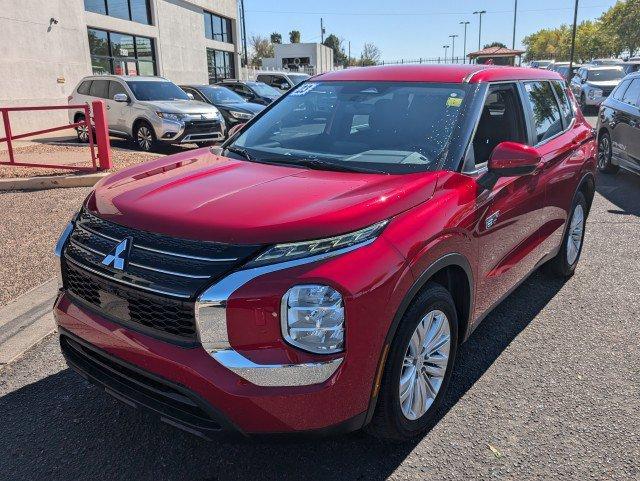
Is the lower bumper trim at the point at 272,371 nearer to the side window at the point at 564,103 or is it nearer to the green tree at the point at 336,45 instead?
the side window at the point at 564,103

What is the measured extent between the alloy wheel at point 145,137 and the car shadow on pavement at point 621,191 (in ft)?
30.1

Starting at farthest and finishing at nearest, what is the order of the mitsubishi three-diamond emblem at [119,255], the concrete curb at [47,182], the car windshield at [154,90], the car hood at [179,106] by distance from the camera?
the car windshield at [154,90] → the car hood at [179,106] → the concrete curb at [47,182] → the mitsubishi three-diamond emblem at [119,255]

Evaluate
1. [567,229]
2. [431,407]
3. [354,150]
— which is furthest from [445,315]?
[567,229]

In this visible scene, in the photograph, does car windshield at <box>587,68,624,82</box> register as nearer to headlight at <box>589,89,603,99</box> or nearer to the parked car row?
headlight at <box>589,89,603,99</box>

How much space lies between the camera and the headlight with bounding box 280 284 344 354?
2.08m

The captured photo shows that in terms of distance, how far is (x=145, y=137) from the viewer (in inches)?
494

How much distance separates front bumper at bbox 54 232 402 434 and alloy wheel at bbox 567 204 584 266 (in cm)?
310

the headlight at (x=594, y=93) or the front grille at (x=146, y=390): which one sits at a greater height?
the headlight at (x=594, y=93)

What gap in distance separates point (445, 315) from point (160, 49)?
24.3 meters

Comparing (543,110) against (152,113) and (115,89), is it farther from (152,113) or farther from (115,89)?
(115,89)

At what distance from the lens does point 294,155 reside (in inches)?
128

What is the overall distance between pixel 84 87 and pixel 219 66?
19346mm

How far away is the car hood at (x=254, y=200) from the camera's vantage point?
2215mm

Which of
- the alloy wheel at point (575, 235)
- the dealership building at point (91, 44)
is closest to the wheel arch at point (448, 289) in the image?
the alloy wheel at point (575, 235)
